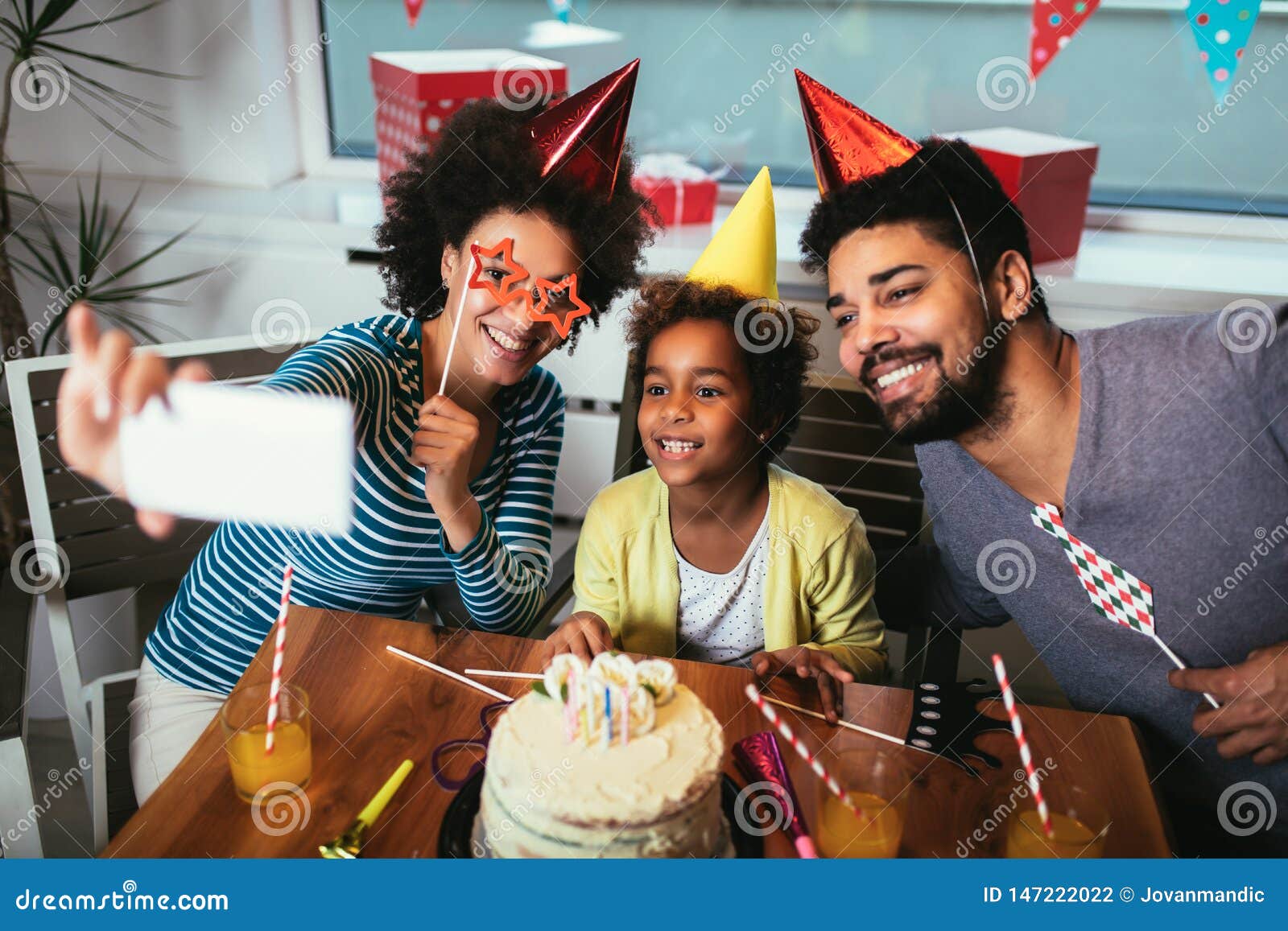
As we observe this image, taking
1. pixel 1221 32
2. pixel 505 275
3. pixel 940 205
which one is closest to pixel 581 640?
pixel 505 275

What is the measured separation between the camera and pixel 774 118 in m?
2.28

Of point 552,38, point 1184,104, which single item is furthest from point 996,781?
point 552,38

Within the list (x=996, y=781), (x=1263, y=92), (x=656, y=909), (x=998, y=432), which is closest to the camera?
(x=656, y=909)

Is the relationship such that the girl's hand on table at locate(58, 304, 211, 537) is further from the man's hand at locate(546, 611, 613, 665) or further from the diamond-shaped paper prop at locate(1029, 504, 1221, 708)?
the diamond-shaped paper prop at locate(1029, 504, 1221, 708)

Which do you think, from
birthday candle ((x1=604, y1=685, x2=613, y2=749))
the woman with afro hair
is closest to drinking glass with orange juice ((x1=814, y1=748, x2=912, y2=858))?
birthday candle ((x1=604, y1=685, x2=613, y2=749))

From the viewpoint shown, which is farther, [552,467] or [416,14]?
[416,14]

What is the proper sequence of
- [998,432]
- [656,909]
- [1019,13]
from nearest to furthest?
[656,909], [998,432], [1019,13]

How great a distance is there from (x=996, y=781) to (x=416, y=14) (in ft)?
6.28

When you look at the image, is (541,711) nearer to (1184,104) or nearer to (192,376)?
(192,376)

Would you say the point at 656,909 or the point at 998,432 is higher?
the point at 998,432

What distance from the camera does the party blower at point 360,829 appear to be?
1037 mm

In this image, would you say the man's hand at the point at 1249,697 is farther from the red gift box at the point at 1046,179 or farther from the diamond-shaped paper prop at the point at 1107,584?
the red gift box at the point at 1046,179

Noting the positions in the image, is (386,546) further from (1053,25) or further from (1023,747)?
(1053,25)

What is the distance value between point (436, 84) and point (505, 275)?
872 millimetres
